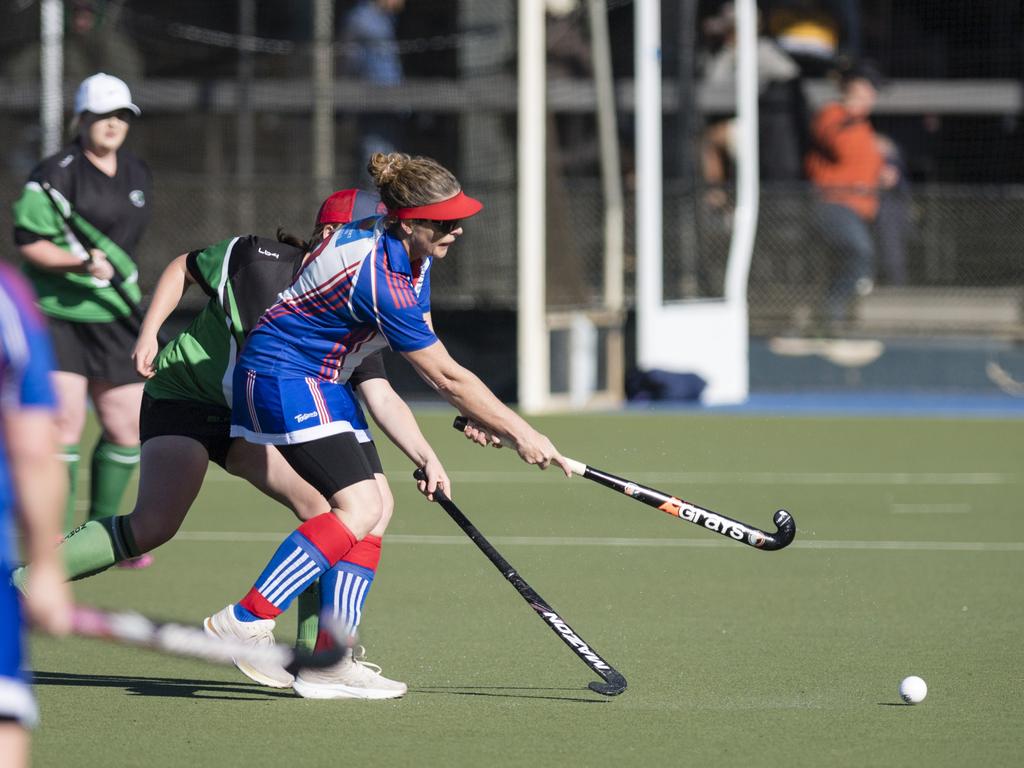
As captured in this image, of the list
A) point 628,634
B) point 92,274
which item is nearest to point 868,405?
point 92,274

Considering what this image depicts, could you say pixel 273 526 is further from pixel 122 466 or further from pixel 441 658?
pixel 441 658

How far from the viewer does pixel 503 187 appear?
1370cm

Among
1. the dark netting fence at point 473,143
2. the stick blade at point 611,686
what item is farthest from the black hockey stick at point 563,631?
the dark netting fence at point 473,143

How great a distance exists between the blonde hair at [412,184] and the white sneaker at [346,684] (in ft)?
4.10

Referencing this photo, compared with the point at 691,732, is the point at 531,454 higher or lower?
higher

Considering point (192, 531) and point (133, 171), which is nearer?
point (133, 171)

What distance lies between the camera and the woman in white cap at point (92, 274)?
7.17 meters

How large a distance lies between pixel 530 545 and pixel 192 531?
1548mm

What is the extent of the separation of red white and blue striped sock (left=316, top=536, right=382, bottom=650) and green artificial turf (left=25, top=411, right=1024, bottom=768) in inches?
9.6

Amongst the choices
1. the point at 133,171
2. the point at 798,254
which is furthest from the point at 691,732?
the point at 798,254

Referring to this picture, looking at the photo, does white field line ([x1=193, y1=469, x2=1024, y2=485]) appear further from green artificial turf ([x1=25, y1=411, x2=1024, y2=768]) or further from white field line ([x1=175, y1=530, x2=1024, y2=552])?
white field line ([x1=175, y1=530, x2=1024, y2=552])

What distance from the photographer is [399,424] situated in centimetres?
536

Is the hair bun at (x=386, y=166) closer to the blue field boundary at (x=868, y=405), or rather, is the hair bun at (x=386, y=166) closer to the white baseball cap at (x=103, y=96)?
the white baseball cap at (x=103, y=96)

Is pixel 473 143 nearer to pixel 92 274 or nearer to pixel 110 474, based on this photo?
pixel 92 274
